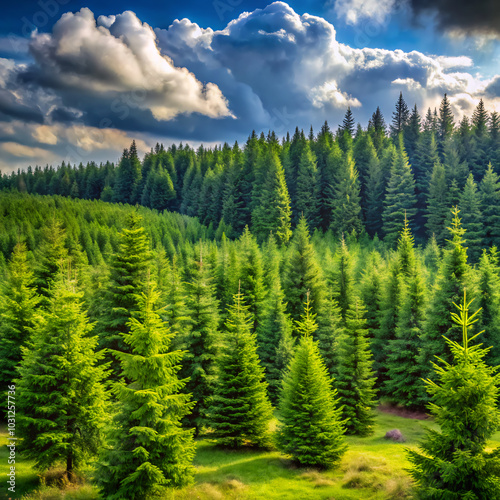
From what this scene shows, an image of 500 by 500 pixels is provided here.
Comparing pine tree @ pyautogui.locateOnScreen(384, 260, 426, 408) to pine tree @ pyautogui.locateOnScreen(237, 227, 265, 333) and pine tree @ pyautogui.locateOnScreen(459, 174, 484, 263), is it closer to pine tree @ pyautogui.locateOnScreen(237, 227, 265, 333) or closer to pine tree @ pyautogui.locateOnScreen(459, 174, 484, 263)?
pine tree @ pyautogui.locateOnScreen(237, 227, 265, 333)

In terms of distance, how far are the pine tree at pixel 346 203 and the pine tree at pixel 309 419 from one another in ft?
149

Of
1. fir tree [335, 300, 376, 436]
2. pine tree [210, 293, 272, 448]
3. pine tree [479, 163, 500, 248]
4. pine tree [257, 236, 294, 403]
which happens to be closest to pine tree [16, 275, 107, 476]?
pine tree [210, 293, 272, 448]

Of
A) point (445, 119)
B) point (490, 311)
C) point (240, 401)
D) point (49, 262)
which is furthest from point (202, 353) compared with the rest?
point (445, 119)

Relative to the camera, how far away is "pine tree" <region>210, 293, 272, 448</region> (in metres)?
23.0

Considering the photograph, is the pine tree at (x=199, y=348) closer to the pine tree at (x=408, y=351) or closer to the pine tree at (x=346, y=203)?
the pine tree at (x=408, y=351)

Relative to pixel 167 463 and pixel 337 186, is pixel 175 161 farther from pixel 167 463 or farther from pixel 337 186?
pixel 167 463

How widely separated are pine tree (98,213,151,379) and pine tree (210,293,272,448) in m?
6.55

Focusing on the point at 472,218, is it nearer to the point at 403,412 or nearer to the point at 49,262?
the point at 403,412

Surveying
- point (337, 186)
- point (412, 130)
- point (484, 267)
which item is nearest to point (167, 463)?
point (484, 267)

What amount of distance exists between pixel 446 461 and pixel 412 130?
86.3 meters

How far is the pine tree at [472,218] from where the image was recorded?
52.9 m

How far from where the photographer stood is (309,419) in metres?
20.4

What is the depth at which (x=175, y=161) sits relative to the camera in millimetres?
125750

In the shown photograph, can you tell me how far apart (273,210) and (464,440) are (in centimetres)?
5631
